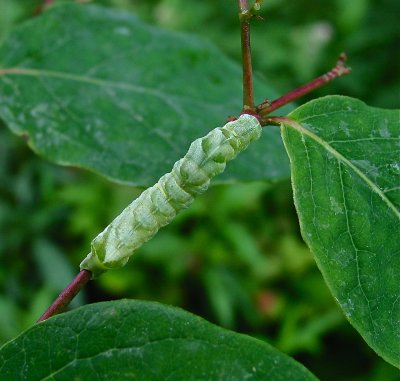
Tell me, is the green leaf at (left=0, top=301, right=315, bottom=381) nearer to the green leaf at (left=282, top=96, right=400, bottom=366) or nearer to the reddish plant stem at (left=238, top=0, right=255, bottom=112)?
the green leaf at (left=282, top=96, right=400, bottom=366)

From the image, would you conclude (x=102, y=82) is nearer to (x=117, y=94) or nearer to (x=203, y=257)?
(x=117, y=94)

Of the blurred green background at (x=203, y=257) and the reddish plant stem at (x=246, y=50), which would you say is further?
the blurred green background at (x=203, y=257)

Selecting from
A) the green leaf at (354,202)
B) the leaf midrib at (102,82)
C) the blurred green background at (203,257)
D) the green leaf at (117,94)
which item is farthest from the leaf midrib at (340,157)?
the blurred green background at (203,257)

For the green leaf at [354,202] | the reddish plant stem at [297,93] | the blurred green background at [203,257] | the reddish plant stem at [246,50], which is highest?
the reddish plant stem at [246,50]

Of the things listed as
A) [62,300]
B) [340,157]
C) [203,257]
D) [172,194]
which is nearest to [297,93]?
[340,157]

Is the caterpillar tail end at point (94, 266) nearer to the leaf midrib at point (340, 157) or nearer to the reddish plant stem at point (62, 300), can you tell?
the reddish plant stem at point (62, 300)

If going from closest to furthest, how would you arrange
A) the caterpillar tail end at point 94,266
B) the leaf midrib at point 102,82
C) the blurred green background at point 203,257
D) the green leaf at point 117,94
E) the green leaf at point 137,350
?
the green leaf at point 137,350 → the caterpillar tail end at point 94,266 → the green leaf at point 117,94 → the leaf midrib at point 102,82 → the blurred green background at point 203,257
